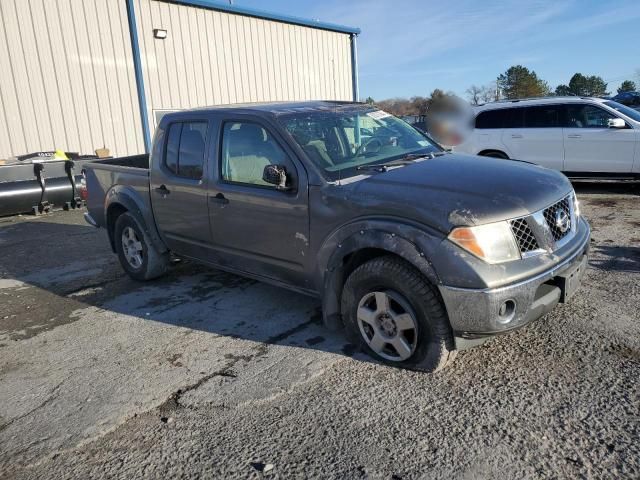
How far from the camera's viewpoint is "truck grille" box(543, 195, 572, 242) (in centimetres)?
335

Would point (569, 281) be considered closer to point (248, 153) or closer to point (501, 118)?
point (248, 153)

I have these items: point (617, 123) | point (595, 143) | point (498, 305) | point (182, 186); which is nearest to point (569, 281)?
point (498, 305)

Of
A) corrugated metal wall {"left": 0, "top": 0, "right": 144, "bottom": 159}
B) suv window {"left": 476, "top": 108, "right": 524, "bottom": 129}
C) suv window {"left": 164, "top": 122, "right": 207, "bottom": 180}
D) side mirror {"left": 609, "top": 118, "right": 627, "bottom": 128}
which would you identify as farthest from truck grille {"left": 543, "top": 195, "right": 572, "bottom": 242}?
corrugated metal wall {"left": 0, "top": 0, "right": 144, "bottom": 159}

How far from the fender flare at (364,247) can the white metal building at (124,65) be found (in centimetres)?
1055

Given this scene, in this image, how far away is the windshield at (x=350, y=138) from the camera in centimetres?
394

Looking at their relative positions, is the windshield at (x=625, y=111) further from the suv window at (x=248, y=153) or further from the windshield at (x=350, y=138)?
the suv window at (x=248, y=153)

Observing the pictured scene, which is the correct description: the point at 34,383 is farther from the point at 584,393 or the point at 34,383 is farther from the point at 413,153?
the point at 584,393

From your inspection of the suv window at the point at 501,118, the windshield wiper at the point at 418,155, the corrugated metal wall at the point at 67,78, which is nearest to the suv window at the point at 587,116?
the suv window at the point at 501,118

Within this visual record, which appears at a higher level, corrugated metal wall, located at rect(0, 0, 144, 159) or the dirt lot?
corrugated metal wall, located at rect(0, 0, 144, 159)

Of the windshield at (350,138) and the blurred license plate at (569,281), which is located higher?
the windshield at (350,138)

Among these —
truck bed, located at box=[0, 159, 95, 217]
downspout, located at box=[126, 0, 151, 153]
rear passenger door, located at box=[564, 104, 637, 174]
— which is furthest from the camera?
downspout, located at box=[126, 0, 151, 153]

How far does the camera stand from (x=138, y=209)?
5570 millimetres

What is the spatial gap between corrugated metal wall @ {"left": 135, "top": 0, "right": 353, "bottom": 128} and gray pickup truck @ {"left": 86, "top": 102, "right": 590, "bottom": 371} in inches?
368

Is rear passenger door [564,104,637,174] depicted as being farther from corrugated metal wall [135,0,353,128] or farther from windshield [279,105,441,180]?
corrugated metal wall [135,0,353,128]
